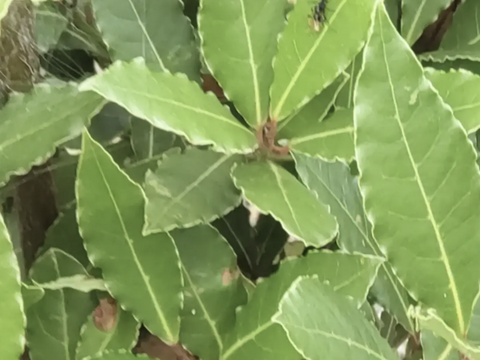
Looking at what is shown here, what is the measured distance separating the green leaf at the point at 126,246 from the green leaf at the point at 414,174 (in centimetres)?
18

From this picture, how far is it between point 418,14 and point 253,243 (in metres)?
0.32

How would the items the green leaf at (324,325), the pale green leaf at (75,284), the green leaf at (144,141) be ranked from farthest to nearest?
the green leaf at (144,141) < the pale green leaf at (75,284) < the green leaf at (324,325)

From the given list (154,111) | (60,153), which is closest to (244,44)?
(154,111)

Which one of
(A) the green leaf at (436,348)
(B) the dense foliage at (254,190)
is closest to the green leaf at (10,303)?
(B) the dense foliage at (254,190)

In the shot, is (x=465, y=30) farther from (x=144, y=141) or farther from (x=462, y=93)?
(x=144, y=141)

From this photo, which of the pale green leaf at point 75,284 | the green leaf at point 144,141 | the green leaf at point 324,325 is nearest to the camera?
the green leaf at point 324,325

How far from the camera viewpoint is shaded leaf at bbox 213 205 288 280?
0.70 metres

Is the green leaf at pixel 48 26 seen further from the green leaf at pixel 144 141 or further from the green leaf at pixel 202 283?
the green leaf at pixel 202 283

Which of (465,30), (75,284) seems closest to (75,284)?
(75,284)

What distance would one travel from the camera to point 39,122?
0.53 m

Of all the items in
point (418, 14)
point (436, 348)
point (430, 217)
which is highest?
point (418, 14)

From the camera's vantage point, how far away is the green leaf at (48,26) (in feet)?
2.18

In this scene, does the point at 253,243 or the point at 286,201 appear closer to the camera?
the point at 286,201

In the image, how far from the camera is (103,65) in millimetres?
722
